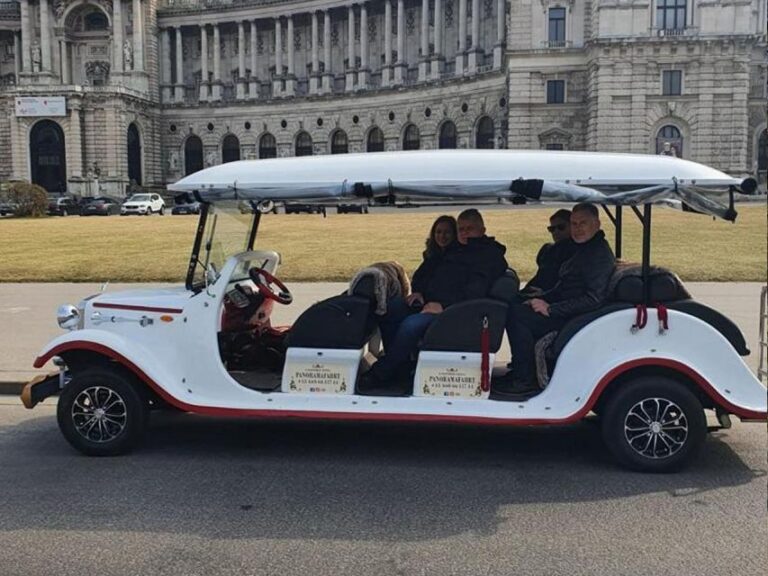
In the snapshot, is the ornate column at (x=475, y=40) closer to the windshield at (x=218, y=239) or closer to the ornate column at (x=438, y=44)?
the ornate column at (x=438, y=44)

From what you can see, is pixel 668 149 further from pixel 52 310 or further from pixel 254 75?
pixel 52 310

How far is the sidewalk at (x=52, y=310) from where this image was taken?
966cm

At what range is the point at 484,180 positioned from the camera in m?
5.96

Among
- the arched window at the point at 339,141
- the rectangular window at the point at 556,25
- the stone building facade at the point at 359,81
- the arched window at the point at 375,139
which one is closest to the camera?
the stone building facade at the point at 359,81

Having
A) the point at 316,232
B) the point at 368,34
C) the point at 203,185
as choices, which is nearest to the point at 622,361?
the point at 203,185

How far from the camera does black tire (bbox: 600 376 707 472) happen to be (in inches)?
237

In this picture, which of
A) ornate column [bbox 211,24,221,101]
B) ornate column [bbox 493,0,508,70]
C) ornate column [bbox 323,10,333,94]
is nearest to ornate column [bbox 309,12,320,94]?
ornate column [bbox 323,10,333,94]

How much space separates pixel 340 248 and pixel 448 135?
60.1 metres

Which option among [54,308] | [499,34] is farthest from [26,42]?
[54,308]

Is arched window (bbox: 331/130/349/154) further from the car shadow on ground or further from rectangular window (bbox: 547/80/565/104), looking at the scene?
the car shadow on ground

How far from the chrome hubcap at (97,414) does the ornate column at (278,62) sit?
298 feet

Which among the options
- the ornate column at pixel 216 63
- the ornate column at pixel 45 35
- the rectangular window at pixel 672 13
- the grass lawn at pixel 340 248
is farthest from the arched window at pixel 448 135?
the grass lawn at pixel 340 248

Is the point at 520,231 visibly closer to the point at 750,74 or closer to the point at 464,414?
the point at 464,414

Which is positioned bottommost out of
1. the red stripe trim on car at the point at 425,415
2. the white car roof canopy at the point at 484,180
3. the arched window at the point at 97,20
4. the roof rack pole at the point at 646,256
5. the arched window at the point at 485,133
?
the red stripe trim on car at the point at 425,415
